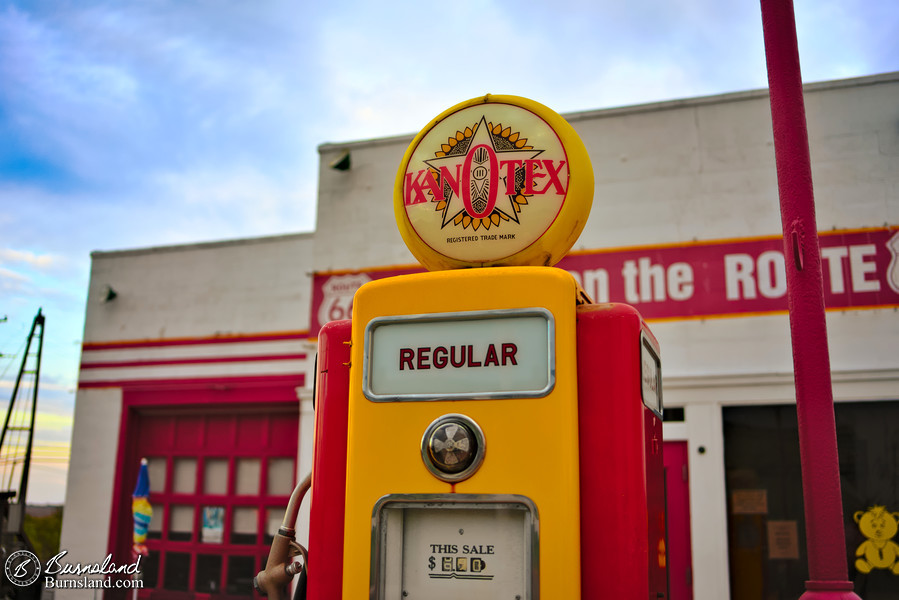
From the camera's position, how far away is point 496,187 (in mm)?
2838

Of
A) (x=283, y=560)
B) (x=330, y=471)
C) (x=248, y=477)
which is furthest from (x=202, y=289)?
(x=330, y=471)

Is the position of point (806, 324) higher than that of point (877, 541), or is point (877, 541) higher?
point (806, 324)

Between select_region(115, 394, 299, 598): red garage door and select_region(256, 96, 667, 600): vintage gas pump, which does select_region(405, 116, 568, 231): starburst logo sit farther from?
select_region(115, 394, 299, 598): red garage door

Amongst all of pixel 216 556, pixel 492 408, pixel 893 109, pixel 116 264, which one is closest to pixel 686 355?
pixel 893 109

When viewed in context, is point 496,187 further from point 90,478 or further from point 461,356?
point 90,478

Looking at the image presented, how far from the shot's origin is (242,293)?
9.59m

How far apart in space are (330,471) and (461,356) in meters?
0.64

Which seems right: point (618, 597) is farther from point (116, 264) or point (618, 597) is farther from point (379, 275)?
point (116, 264)

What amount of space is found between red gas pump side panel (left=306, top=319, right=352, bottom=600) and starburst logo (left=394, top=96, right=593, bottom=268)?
0.50 m

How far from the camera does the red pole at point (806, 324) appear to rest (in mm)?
2678

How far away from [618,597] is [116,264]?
30.7ft

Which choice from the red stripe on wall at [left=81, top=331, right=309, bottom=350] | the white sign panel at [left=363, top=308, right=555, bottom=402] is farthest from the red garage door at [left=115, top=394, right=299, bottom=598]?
the white sign panel at [left=363, top=308, right=555, bottom=402]

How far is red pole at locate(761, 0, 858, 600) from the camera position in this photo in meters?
2.68

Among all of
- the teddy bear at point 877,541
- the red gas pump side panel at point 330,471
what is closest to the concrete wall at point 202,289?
the teddy bear at point 877,541
